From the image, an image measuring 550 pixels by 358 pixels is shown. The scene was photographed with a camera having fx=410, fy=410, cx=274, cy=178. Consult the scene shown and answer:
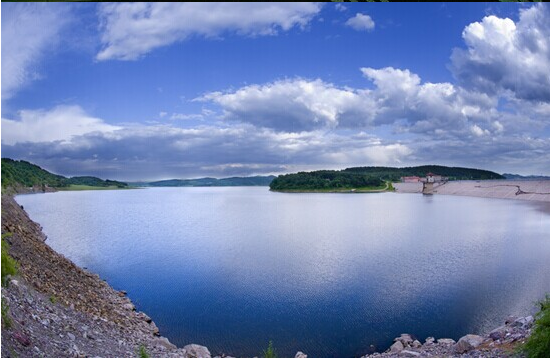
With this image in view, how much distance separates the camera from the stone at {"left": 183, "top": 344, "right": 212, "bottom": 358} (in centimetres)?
800

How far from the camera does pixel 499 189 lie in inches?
2741

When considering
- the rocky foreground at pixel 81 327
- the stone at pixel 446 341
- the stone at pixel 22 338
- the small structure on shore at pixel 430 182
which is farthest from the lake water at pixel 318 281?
the small structure on shore at pixel 430 182

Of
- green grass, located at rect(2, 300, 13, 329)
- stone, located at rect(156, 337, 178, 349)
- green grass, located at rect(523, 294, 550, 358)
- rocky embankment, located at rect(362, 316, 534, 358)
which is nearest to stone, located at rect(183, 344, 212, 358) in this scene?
stone, located at rect(156, 337, 178, 349)

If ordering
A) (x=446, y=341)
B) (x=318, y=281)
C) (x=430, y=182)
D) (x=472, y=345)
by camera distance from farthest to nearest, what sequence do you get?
(x=430, y=182), (x=318, y=281), (x=446, y=341), (x=472, y=345)

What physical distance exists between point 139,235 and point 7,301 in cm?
2050

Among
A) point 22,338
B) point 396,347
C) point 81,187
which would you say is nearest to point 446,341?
point 396,347

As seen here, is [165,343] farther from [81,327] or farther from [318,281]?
[318,281]

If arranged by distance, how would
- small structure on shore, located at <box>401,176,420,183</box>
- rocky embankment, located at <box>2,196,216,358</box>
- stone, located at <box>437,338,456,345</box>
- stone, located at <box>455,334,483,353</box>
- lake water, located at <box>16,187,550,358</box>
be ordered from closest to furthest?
rocky embankment, located at <box>2,196,216,358</box>
stone, located at <box>455,334,483,353</box>
stone, located at <box>437,338,456,345</box>
lake water, located at <box>16,187,550,358</box>
small structure on shore, located at <box>401,176,420,183</box>

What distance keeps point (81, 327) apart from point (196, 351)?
2.49 meters

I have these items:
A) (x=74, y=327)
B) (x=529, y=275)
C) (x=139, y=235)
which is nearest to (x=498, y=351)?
(x=74, y=327)

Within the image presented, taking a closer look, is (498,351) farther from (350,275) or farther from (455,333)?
(350,275)

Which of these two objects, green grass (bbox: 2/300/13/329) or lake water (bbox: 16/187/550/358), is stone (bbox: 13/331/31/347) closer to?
green grass (bbox: 2/300/13/329)

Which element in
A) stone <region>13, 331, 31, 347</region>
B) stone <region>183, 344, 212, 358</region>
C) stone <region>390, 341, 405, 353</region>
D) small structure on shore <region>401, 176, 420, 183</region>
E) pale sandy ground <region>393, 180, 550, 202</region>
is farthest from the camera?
small structure on shore <region>401, 176, 420, 183</region>

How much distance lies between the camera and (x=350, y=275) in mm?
14203
